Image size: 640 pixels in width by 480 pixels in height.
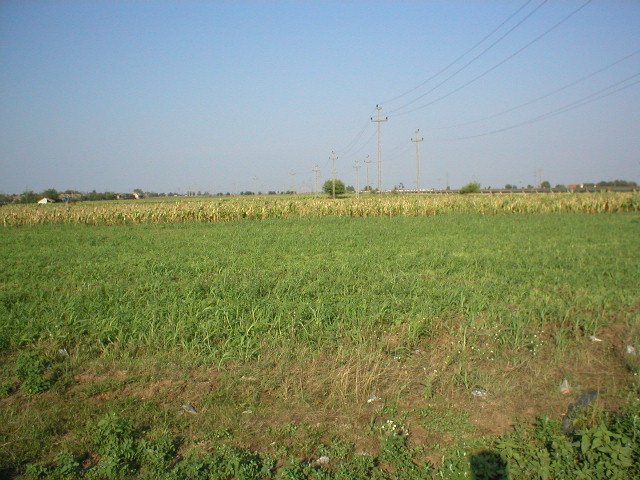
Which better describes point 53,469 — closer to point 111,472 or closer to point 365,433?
point 111,472

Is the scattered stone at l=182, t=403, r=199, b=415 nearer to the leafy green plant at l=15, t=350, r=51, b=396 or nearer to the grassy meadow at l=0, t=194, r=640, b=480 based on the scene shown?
the grassy meadow at l=0, t=194, r=640, b=480

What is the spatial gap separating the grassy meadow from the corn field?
20053 mm

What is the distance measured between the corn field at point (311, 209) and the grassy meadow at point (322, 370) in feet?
65.8

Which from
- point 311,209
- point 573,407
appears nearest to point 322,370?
point 573,407

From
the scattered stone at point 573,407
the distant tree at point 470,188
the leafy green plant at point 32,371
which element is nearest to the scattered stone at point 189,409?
the leafy green plant at point 32,371

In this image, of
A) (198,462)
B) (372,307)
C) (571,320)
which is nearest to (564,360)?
(571,320)

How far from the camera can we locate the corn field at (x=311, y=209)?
1144 inches

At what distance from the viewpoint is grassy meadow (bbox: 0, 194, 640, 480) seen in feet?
11.3

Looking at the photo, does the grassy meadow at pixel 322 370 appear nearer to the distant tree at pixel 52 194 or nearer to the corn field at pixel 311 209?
the corn field at pixel 311 209

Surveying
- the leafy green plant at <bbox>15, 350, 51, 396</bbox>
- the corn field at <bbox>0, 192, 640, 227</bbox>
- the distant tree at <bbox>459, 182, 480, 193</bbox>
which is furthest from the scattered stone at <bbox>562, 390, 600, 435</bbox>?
the distant tree at <bbox>459, 182, 480, 193</bbox>

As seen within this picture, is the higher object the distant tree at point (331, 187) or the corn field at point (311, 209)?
the distant tree at point (331, 187)

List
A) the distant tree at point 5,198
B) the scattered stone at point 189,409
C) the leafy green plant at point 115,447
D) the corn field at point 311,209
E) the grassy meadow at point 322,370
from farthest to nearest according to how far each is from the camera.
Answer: the distant tree at point 5,198 < the corn field at point 311,209 < the scattered stone at point 189,409 < the grassy meadow at point 322,370 < the leafy green plant at point 115,447

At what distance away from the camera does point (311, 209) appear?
106ft

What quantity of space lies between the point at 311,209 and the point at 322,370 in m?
27.7
